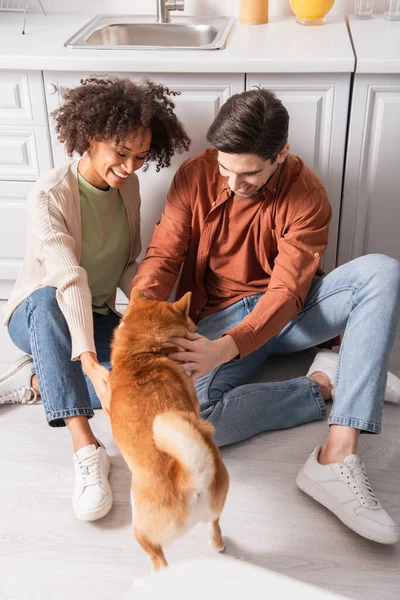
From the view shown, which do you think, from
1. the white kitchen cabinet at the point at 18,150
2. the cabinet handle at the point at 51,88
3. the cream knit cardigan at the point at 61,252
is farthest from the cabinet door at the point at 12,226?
the cream knit cardigan at the point at 61,252

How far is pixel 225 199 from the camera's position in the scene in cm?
163

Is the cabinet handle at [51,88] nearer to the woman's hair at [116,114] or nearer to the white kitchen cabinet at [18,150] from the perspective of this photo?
the white kitchen cabinet at [18,150]

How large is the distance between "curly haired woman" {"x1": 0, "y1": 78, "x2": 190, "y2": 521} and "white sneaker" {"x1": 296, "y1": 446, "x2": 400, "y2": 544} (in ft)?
1.64

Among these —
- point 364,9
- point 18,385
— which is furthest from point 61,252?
point 364,9

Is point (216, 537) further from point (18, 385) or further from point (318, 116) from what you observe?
point (318, 116)

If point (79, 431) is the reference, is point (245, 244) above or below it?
above

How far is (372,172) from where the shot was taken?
192cm

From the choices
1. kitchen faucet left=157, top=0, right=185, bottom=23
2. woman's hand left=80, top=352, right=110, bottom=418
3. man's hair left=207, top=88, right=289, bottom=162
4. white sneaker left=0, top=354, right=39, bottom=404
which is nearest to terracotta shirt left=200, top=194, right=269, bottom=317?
man's hair left=207, top=88, right=289, bottom=162

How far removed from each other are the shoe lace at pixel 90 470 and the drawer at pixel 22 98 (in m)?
1.03

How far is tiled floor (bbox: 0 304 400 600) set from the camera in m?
1.35

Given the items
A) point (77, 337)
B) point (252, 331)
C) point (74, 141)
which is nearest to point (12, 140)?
point (74, 141)

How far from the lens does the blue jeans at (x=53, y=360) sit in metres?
1.53

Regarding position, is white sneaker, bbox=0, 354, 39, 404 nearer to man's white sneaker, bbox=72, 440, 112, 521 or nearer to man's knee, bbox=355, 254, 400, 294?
man's white sneaker, bbox=72, 440, 112, 521

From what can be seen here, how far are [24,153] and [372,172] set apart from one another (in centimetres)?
110
